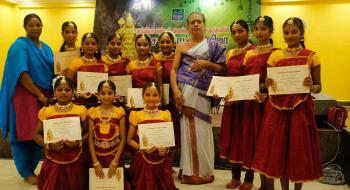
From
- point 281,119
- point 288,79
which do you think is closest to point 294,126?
point 281,119

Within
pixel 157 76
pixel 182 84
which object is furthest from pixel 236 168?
pixel 157 76

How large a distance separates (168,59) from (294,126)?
1341 mm

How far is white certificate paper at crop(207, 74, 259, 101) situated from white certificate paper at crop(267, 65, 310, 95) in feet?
0.63

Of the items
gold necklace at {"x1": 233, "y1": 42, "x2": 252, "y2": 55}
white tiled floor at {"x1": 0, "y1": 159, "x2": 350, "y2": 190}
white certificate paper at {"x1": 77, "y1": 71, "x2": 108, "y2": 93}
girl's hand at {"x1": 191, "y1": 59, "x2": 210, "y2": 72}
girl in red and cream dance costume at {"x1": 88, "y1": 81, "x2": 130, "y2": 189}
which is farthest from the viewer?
white tiled floor at {"x1": 0, "y1": 159, "x2": 350, "y2": 190}

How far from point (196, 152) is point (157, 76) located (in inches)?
29.3

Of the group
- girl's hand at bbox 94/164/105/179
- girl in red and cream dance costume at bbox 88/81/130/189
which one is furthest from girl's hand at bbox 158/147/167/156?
A: girl's hand at bbox 94/164/105/179

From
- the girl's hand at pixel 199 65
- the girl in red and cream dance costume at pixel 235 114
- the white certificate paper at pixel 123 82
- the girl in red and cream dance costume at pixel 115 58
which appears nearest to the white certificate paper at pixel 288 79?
the girl in red and cream dance costume at pixel 235 114

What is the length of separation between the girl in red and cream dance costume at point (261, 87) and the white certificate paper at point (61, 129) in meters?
1.28

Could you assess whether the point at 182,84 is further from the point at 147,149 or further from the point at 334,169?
the point at 334,169

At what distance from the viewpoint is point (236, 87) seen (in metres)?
2.61

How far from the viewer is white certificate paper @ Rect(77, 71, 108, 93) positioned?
2.67 meters

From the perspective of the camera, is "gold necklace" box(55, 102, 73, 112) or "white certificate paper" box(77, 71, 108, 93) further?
"white certificate paper" box(77, 71, 108, 93)

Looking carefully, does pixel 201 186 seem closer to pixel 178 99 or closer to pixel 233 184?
pixel 233 184

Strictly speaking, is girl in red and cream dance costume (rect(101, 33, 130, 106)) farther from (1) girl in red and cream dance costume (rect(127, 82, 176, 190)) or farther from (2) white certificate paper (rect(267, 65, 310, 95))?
(2) white certificate paper (rect(267, 65, 310, 95))
